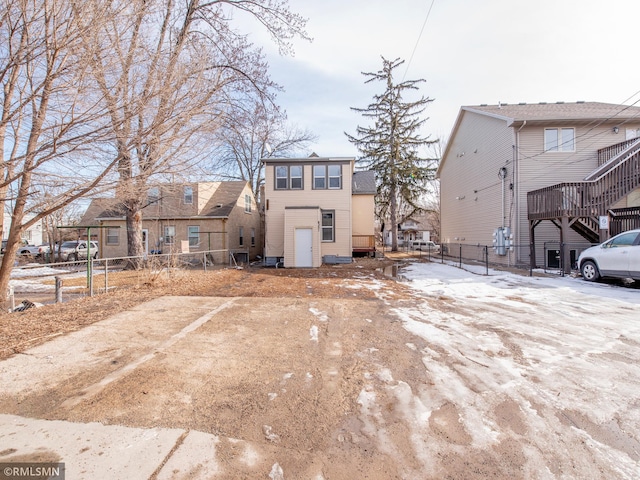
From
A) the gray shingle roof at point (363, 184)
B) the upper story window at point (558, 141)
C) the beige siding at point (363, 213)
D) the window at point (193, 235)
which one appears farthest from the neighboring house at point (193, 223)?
the upper story window at point (558, 141)

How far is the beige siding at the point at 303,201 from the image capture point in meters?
16.8

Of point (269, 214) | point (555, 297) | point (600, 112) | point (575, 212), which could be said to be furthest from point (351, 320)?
point (600, 112)

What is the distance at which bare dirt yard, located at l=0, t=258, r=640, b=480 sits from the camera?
2.10 metres

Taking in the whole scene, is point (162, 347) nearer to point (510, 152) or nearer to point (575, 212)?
point (575, 212)

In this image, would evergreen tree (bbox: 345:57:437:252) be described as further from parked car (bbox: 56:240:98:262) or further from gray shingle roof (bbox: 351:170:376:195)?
parked car (bbox: 56:240:98:262)

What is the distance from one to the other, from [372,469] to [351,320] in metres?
3.50

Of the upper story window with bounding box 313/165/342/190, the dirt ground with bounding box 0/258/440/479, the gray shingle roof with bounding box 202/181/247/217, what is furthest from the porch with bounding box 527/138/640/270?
the gray shingle roof with bounding box 202/181/247/217

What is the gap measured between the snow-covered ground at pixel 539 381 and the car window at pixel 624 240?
268cm

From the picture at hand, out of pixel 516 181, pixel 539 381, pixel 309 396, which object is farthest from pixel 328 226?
pixel 309 396

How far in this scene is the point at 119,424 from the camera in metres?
2.45

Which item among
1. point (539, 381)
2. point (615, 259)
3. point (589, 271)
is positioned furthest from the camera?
point (589, 271)

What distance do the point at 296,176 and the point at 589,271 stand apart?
1234 cm

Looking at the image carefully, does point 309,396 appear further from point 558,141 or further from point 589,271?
point 558,141

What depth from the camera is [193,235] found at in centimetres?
1986
